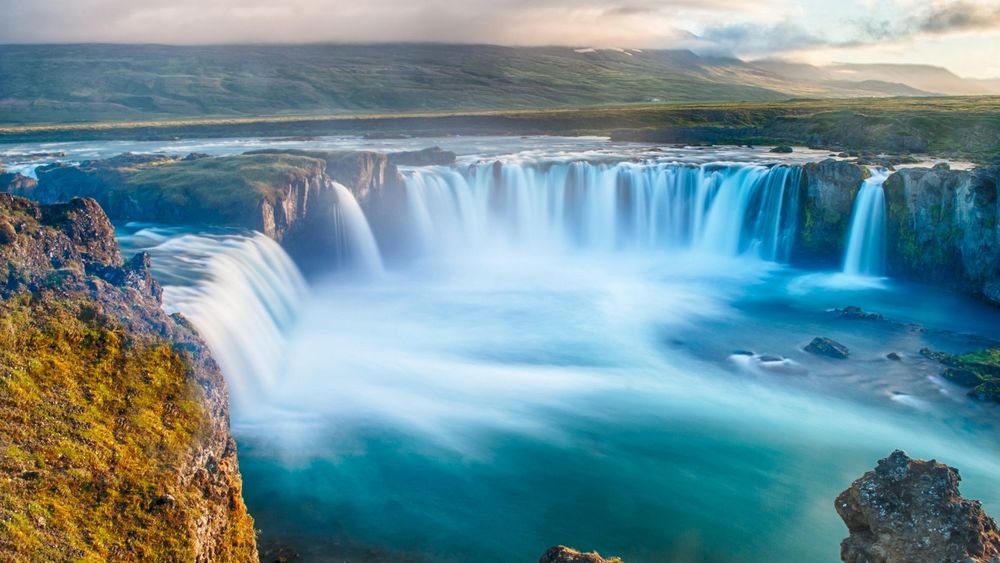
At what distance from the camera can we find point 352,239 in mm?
45781

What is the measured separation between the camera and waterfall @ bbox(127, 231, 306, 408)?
23781 millimetres

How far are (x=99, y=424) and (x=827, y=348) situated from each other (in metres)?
28.9

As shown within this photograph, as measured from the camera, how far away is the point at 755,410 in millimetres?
26047

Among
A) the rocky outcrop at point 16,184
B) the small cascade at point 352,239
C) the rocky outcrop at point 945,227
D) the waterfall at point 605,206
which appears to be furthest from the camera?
the waterfall at point 605,206

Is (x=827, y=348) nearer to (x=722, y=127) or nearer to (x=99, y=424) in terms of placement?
(x=99, y=424)

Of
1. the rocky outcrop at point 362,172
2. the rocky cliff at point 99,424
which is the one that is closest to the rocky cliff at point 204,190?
the rocky outcrop at point 362,172

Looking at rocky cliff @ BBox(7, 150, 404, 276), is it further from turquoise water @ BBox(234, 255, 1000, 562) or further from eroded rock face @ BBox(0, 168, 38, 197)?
turquoise water @ BBox(234, 255, 1000, 562)

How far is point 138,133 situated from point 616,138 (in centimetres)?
6861

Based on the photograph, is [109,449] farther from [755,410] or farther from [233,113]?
[233,113]

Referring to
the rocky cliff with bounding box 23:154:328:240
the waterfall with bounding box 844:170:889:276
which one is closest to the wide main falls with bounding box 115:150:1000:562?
the waterfall with bounding box 844:170:889:276

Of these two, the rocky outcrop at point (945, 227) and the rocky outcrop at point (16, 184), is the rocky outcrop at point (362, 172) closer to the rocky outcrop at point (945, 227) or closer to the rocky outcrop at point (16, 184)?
the rocky outcrop at point (16, 184)

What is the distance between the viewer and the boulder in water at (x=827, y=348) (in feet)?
102

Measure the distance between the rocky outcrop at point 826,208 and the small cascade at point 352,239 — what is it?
2740cm

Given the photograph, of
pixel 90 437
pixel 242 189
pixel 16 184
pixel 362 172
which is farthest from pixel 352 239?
pixel 90 437
